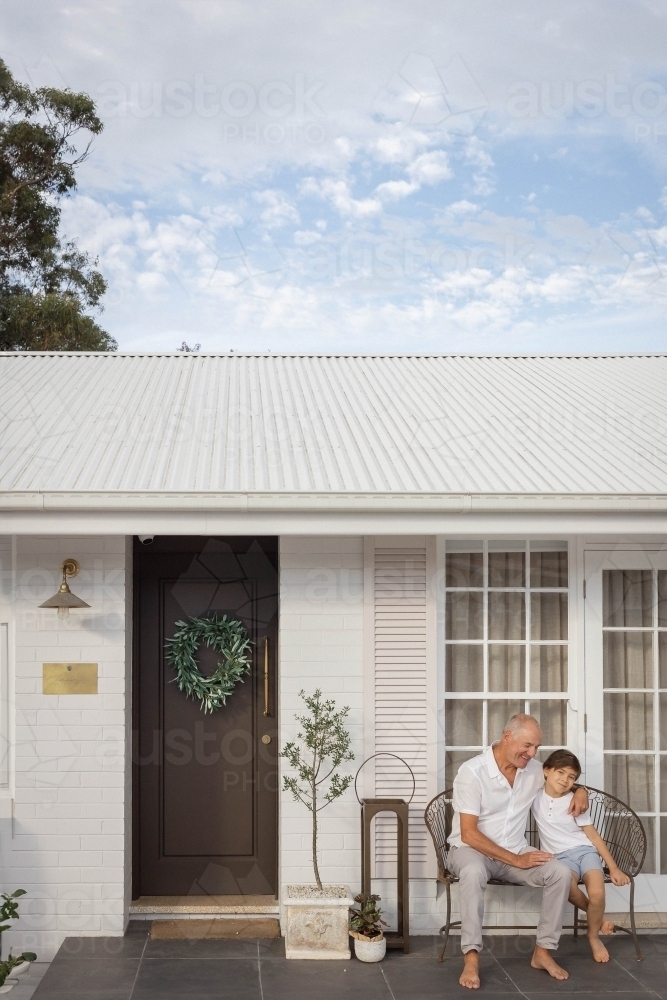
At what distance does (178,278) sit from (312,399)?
4.70m

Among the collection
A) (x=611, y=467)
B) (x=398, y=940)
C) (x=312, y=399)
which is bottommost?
(x=398, y=940)

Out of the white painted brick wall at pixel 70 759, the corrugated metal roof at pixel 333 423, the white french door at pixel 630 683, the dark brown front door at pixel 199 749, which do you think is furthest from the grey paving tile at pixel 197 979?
the corrugated metal roof at pixel 333 423

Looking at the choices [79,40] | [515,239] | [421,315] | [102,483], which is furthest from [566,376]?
[79,40]

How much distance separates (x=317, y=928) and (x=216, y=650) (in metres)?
1.72

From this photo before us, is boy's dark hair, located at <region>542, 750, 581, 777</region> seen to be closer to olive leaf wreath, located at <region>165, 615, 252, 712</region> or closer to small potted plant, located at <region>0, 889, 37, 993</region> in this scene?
olive leaf wreath, located at <region>165, 615, 252, 712</region>

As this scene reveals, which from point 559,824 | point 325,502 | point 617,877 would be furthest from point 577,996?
point 325,502

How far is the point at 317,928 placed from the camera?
4.65m

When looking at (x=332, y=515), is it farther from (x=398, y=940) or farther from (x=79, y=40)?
(x=79, y=40)

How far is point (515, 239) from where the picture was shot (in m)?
7.06

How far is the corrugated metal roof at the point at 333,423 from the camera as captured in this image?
485 cm

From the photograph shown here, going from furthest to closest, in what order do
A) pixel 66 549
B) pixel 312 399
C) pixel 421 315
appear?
pixel 421 315 → pixel 312 399 → pixel 66 549

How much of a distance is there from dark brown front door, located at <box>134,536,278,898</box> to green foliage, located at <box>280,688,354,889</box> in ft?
1.68

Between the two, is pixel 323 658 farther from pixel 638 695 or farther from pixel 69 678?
pixel 638 695

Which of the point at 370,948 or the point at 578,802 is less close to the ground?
the point at 578,802
